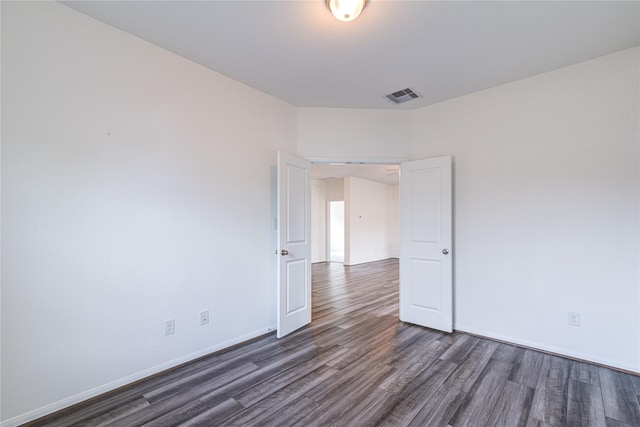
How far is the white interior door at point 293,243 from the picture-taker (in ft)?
10.5

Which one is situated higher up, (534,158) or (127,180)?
(534,158)

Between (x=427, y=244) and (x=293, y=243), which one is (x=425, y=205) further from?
(x=293, y=243)

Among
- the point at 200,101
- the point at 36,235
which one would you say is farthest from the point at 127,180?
the point at 200,101

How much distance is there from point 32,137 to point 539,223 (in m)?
4.27

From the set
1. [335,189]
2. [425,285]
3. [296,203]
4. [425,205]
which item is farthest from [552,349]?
[335,189]

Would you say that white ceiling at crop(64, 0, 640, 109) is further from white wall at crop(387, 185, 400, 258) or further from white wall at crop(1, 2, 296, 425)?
white wall at crop(387, 185, 400, 258)

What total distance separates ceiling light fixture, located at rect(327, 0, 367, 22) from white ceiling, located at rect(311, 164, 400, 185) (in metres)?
4.77

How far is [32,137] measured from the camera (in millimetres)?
1858

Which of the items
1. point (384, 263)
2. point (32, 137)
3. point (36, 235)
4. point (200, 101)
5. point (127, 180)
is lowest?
point (384, 263)

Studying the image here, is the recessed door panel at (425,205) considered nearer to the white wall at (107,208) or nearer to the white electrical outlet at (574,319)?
the white electrical outlet at (574,319)

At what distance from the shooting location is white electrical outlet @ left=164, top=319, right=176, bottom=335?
98.1 inches

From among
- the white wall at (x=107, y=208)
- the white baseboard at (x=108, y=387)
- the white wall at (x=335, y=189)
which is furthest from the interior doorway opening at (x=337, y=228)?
the white baseboard at (x=108, y=387)

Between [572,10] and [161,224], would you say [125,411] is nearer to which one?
[161,224]

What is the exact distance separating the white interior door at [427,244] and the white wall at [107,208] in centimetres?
204
